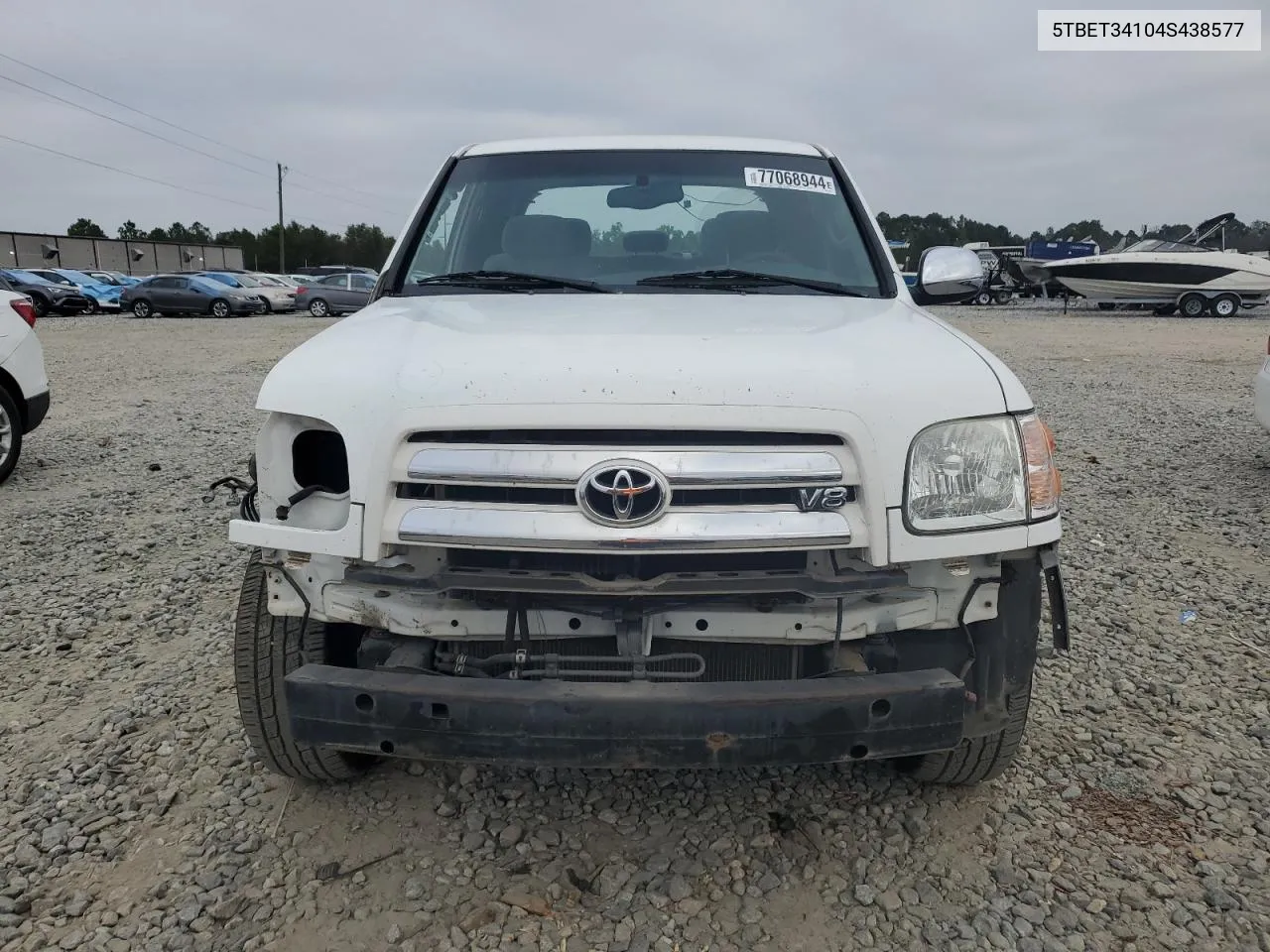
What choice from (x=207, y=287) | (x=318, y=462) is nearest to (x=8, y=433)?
(x=318, y=462)

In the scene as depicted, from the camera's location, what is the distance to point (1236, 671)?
3.41 meters

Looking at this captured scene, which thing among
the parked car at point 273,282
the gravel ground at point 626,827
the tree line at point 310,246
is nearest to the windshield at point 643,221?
the gravel ground at point 626,827

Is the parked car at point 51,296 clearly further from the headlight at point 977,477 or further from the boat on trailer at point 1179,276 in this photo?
the headlight at point 977,477

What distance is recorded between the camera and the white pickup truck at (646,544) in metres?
1.95

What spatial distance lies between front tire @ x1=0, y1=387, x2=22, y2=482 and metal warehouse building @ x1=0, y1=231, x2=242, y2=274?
175ft

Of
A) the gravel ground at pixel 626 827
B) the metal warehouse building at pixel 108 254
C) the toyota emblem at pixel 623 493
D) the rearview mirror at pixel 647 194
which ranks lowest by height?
the gravel ground at pixel 626 827

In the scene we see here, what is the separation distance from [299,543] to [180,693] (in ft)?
5.30

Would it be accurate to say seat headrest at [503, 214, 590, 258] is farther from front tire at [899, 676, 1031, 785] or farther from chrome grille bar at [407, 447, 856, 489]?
front tire at [899, 676, 1031, 785]

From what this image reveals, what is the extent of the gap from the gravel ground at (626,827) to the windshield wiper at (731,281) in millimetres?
1547

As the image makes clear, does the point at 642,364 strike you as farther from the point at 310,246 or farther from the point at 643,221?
the point at 310,246

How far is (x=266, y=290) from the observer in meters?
29.2

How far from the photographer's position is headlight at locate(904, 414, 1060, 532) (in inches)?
79.8

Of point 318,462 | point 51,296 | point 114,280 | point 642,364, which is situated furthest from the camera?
point 114,280

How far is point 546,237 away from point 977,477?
1865 millimetres
